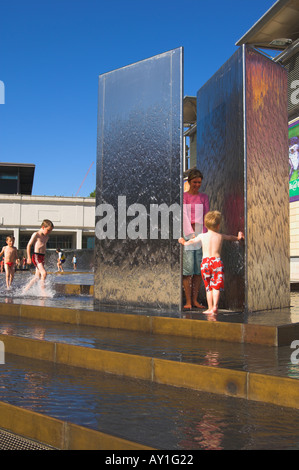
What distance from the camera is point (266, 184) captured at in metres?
6.59

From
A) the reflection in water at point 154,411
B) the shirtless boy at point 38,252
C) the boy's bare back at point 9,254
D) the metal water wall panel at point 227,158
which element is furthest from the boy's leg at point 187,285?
the boy's bare back at point 9,254

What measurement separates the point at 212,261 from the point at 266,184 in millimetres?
1412

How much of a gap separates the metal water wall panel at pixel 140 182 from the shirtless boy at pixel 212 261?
413 mm

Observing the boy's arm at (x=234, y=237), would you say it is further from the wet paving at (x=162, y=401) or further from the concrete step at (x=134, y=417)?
the concrete step at (x=134, y=417)

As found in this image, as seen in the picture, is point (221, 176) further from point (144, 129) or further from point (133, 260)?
point (133, 260)

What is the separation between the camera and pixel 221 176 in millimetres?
7039

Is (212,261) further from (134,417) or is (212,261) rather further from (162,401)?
(134,417)

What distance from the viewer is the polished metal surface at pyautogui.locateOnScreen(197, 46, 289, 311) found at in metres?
6.23

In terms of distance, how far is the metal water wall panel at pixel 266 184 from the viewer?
624cm

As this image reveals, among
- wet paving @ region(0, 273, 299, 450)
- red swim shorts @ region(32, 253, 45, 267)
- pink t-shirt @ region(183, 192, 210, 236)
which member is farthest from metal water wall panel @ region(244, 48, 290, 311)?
red swim shorts @ region(32, 253, 45, 267)

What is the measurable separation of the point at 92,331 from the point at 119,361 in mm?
1512

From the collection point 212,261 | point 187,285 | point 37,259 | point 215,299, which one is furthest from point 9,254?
point 215,299

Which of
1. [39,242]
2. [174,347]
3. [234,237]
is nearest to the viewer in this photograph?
[174,347]
